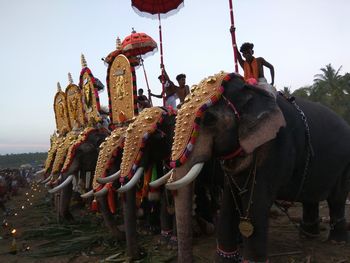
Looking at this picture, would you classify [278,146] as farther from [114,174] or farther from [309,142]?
[114,174]

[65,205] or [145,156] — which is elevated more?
[145,156]

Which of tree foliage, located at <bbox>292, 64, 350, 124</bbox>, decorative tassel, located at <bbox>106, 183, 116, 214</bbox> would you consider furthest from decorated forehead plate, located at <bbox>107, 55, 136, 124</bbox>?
tree foliage, located at <bbox>292, 64, 350, 124</bbox>

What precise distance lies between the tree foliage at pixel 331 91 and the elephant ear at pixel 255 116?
2472cm

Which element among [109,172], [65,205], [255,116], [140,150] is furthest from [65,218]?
[255,116]

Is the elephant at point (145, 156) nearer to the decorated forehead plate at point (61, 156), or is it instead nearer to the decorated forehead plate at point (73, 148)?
the decorated forehead plate at point (73, 148)

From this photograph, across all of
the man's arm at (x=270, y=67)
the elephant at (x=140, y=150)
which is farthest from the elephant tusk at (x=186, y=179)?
the man's arm at (x=270, y=67)

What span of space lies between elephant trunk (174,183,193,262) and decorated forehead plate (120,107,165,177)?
1.42 metres

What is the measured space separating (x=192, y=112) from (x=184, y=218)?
1.02m

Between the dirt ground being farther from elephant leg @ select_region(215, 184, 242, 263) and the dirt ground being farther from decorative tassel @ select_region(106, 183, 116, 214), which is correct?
elephant leg @ select_region(215, 184, 242, 263)

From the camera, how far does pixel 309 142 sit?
13.6 feet

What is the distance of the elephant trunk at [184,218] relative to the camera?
357 centimetres

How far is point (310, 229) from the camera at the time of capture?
18.2ft

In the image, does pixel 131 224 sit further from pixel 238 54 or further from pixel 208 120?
pixel 238 54

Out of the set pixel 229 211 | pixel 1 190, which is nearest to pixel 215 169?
pixel 229 211
